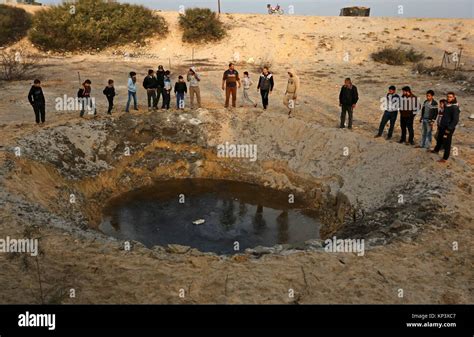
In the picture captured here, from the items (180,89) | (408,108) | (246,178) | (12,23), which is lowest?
(246,178)

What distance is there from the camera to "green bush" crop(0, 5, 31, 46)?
27.4m

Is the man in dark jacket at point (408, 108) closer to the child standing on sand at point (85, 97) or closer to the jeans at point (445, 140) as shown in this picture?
the jeans at point (445, 140)

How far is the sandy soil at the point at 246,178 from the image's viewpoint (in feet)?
19.3

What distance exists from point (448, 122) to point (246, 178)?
6017 mm

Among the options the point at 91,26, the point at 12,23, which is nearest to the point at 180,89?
the point at 91,26

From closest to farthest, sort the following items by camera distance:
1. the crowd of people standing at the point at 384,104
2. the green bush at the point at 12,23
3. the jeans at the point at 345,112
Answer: the crowd of people standing at the point at 384,104 < the jeans at the point at 345,112 < the green bush at the point at 12,23

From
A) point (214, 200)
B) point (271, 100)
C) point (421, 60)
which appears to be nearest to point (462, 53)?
point (421, 60)

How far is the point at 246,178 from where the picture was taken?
42.5 feet

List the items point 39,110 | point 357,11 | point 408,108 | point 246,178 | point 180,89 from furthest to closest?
1. point 357,11
2. point 180,89
3. point 246,178
4. point 39,110
5. point 408,108

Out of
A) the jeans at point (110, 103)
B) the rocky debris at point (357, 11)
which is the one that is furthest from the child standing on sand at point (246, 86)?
the rocky debris at point (357, 11)

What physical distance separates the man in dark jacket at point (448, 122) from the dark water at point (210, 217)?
3.53m

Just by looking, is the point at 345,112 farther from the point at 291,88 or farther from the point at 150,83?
the point at 150,83
